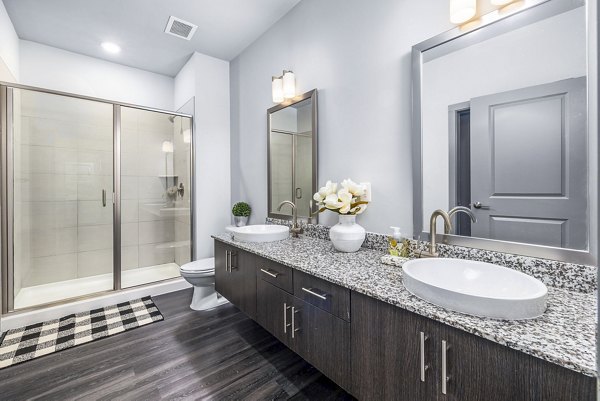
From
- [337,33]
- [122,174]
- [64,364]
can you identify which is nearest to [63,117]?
[122,174]

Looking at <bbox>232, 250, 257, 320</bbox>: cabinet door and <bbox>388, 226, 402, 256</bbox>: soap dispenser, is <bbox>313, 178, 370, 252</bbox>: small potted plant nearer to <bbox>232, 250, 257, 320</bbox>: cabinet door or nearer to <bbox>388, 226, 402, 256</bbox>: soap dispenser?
<bbox>388, 226, 402, 256</bbox>: soap dispenser

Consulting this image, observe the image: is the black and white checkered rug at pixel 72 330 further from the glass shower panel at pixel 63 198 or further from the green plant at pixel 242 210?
the green plant at pixel 242 210

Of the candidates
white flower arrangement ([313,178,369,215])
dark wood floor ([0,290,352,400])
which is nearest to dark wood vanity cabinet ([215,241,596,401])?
dark wood floor ([0,290,352,400])

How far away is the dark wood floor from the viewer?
1429mm

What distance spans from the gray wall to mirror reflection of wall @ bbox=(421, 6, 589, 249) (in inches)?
5.8

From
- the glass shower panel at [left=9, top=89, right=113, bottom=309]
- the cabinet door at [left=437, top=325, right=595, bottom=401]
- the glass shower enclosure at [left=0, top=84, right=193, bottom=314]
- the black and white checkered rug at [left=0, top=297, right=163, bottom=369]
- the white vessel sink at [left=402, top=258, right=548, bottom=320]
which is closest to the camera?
the cabinet door at [left=437, top=325, right=595, bottom=401]

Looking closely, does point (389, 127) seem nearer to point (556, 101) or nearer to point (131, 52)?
point (556, 101)

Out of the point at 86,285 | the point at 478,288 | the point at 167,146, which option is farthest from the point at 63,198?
the point at 478,288

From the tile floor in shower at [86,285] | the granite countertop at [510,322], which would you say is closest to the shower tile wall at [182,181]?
the tile floor in shower at [86,285]

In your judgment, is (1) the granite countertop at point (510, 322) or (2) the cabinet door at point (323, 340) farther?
(2) the cabinet door at point (323, 340)

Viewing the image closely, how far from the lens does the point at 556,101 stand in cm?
100

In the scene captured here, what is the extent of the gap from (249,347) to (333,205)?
1.18 metres

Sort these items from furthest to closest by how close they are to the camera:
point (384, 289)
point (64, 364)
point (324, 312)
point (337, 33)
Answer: point (337, 33) < point (64, 364) < point (324, 312) < point (384, 289)

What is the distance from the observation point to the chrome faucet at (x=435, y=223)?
1215 mm
